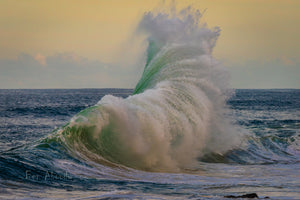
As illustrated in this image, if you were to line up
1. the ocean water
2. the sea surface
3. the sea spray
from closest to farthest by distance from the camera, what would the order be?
the sea surface, the ocean water, the sea spray

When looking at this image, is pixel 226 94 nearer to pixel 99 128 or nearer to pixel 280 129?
pixel 280 129

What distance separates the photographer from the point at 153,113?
14.1m

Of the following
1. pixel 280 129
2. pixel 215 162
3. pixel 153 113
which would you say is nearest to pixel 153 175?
pixel 153 113

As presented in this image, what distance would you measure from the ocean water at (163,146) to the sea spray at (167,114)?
0.04 meters

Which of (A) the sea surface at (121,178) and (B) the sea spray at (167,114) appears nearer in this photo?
(A) the sea surface at (121,178)

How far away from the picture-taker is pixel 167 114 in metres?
15.0

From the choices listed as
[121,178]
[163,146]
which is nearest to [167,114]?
[163,146]

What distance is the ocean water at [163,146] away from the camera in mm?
8773

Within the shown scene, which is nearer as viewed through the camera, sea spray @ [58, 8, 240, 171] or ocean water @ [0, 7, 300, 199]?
ocean water @ [0, 7, 300, 199]

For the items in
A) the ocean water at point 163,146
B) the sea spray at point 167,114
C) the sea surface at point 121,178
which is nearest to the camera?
the sea surface at point 121,178

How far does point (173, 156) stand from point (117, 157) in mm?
2393

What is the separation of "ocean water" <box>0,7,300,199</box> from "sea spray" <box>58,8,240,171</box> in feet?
0.12

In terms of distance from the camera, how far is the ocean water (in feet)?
28.8

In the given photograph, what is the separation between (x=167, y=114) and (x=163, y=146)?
205 cm
